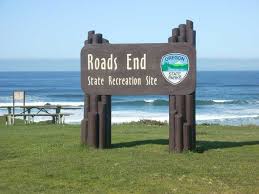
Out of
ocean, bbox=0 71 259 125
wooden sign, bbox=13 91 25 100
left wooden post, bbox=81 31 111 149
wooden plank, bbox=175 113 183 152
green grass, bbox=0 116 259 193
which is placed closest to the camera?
green grass, bbox=0 116 259 193

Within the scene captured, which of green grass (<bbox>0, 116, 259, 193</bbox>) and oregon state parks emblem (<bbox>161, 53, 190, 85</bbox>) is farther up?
oregon state parks emblem (<bbox>161, 53, 190, 85</bbox>)

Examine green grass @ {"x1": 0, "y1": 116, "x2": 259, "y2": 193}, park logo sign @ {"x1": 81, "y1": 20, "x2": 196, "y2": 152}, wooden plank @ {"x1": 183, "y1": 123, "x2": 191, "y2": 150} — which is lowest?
green grass @ {"x1": 0, "y1": 116, "x2": 259, "y2": 193}

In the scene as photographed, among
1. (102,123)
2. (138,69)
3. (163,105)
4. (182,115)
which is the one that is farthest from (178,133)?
(163,105)

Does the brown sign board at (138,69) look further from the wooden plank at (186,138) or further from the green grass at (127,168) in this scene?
the green grass at (127,168)

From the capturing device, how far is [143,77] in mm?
11398

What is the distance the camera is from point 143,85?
37.4 feet

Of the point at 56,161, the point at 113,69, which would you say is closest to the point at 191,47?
the point at 113,69

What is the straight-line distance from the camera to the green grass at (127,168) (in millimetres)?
8070

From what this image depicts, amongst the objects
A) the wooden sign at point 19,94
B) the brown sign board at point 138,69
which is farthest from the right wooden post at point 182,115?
the wooden sign at point 19,94

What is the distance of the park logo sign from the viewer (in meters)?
11.2

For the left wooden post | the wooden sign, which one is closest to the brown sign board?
the left wooden post

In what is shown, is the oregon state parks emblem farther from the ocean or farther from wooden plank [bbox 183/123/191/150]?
the ocean

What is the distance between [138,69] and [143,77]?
0.59ft

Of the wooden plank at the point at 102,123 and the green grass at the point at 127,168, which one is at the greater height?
the wooden plank at the point at 102,123
